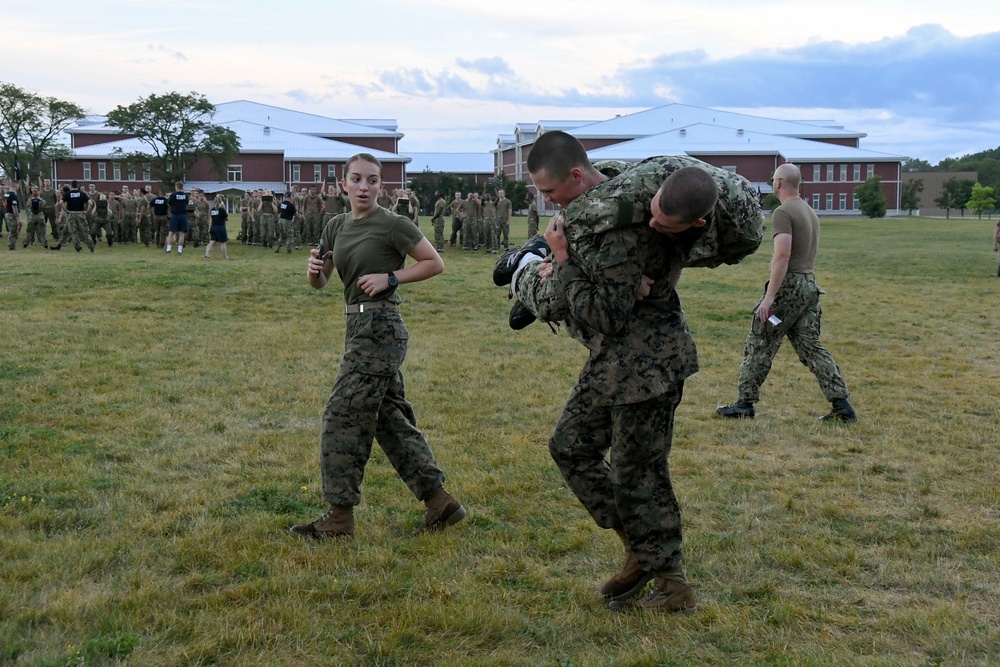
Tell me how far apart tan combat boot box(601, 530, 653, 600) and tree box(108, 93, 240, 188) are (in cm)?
7637

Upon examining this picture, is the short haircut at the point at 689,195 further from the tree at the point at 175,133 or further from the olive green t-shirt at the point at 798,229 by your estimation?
the tree at the point at 175,133

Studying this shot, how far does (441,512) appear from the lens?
222 inches

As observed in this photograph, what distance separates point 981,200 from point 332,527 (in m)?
85.8

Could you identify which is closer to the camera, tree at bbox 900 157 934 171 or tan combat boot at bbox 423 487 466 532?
tan combat boot at bbox 423 487 466 532

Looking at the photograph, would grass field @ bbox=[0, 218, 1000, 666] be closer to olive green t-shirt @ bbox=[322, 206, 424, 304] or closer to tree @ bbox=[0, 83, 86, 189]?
olive green t-shirt @ bbox=[322, 206, 424, 304]

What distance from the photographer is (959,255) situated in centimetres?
3023

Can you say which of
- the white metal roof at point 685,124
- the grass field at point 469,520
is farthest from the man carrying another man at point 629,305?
the white metal roof at point 685,124

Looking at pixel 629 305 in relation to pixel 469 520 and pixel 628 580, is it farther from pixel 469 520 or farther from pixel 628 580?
pixel 469 520

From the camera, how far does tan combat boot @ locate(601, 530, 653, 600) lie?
4.55 metres

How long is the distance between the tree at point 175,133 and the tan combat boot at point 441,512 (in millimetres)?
75050

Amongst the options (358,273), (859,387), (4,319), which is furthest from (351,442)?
(4,319)

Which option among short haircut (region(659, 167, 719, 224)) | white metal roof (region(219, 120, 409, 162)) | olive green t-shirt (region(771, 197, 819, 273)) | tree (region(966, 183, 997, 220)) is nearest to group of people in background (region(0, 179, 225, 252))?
olive green t-shirt (region(771, 197, 819, 273))

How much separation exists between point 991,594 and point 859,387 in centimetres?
566

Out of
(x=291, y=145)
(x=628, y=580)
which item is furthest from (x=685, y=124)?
(x=628, y=580)
